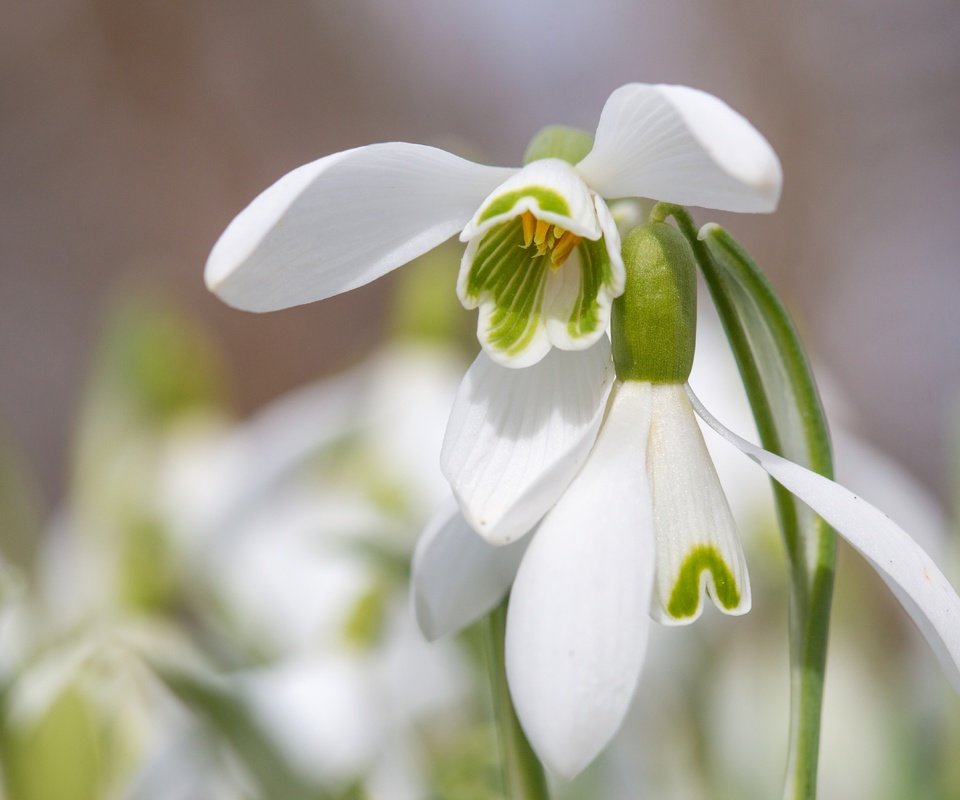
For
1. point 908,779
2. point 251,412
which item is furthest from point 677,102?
point 251,412

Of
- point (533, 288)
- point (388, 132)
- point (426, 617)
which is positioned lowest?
point (426, 617)

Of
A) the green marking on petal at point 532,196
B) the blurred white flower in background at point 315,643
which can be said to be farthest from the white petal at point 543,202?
the blurred white flower in background at point 315,643

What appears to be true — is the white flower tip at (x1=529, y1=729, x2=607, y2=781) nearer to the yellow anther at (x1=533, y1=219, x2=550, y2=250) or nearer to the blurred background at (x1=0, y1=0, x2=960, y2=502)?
the yellow anther at (x1=533, y1=219, x2=550, y2=250)

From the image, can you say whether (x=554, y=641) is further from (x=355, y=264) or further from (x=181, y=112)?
(x=181, y=112)

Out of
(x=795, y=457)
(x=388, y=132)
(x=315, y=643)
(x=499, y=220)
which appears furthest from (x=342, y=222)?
(x=388, y=132)

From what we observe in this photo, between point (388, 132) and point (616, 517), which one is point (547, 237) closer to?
point (616, 517)

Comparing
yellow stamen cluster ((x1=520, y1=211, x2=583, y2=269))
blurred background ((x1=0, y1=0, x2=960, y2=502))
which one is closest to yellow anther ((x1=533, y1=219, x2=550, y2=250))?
yellow stamen cluster ((x1=520, y1=211, x2=583, y2=269))

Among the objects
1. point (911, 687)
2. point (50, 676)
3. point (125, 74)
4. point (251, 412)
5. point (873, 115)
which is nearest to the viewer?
point (50, 676)
